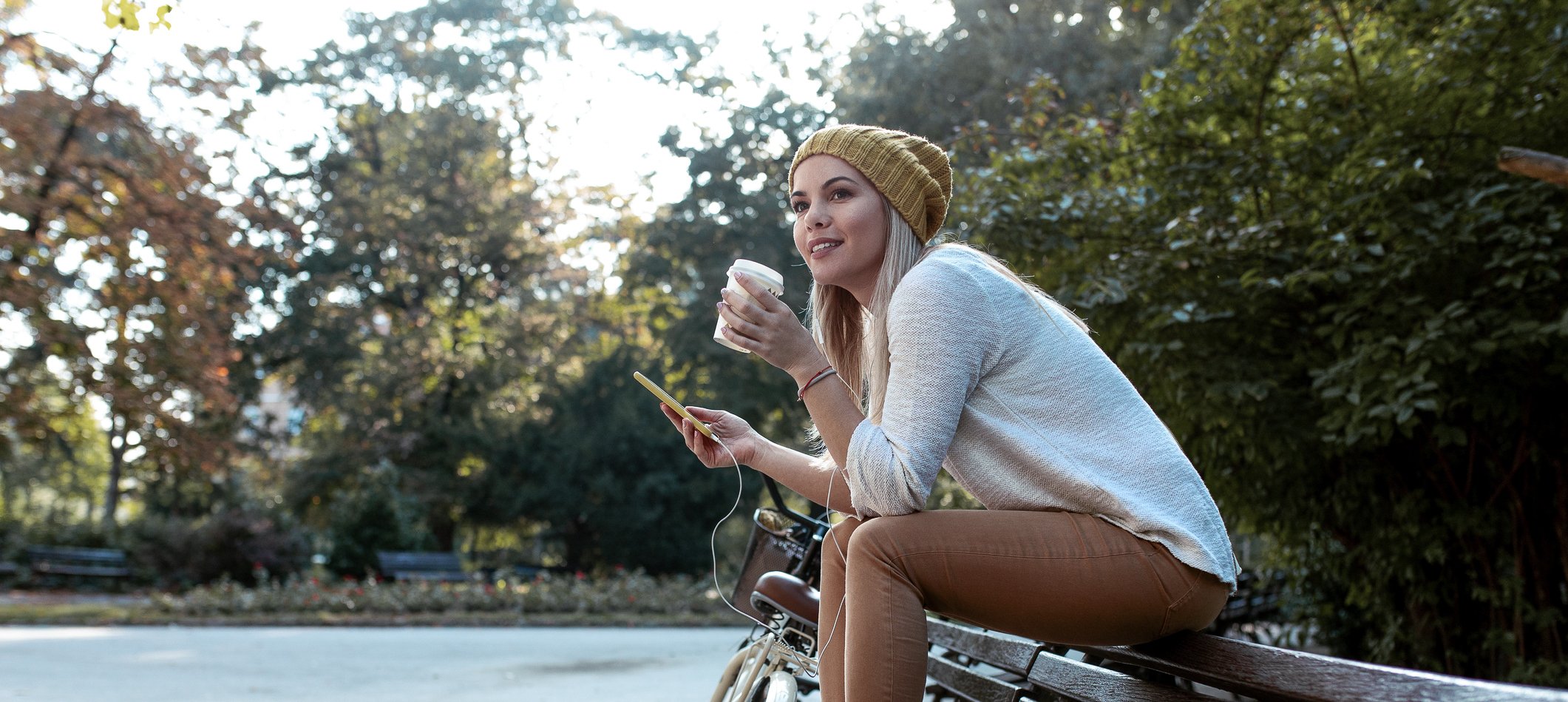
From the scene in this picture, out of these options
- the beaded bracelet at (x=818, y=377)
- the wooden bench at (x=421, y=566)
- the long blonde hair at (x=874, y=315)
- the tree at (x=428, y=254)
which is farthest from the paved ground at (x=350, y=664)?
the tree at (x=428, y=254)

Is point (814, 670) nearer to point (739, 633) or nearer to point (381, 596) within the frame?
point (739, 633)

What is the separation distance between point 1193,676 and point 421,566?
1676 centimetres

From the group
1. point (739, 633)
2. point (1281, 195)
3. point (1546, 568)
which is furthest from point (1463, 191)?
point (739, 633)

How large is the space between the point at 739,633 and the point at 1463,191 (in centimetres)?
968

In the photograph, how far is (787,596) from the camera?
301 cm

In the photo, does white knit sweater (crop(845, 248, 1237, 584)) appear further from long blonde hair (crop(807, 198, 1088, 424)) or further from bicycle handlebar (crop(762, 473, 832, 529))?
bicycle handlebar (crop(762, 473, 832, 529))

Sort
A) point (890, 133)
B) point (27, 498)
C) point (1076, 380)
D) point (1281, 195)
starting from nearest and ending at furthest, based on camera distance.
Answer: point (1076, 380) → point (890, 133) → point (1281, 195) → point (27, 498)

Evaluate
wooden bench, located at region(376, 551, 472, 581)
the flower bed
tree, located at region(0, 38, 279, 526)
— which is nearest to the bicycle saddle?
the flower bed

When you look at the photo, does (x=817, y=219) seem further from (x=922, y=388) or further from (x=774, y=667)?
(x=774, y=667)

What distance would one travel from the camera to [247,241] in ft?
63.4

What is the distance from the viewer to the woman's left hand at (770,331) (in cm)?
234

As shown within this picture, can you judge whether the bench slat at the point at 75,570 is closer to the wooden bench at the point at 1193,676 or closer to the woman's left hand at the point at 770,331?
the wooden bench at the point at 1193,676

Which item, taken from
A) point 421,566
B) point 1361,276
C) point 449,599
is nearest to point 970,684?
point 1361,276

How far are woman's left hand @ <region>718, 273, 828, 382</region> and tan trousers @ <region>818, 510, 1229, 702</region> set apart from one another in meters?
0.42
